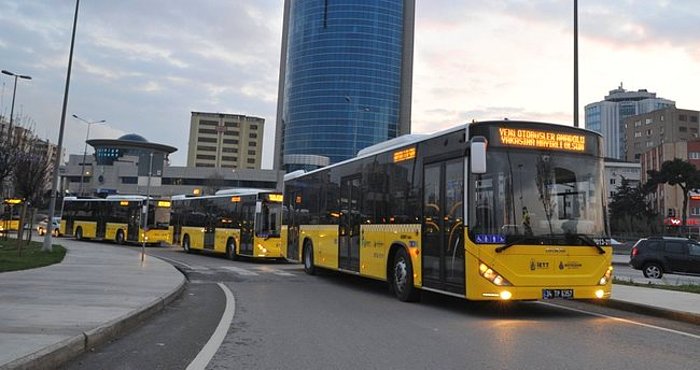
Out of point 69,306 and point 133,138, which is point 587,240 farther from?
point 133,138

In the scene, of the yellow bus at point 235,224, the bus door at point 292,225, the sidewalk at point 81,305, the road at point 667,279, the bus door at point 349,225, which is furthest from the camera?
the yellow bus at point 235,224

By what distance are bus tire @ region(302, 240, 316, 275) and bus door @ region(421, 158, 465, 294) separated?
7.53 meters

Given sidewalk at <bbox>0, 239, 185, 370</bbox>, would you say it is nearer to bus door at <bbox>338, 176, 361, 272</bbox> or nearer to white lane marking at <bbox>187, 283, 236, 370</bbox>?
white lane marking at <bbox>187, 283, 236, 370</bbox>

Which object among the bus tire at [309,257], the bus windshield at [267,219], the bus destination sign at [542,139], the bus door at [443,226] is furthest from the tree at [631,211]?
the bus door at [443,226]

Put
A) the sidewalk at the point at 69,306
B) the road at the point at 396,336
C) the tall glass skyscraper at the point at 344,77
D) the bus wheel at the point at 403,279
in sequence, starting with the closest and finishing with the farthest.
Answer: the sidewalk at the point at 69,306
the road at the point at 396,336
the bus wheel at the point at 403,279
the tall glass skyscraper at the point at 344,77

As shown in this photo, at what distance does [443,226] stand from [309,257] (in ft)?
27.9

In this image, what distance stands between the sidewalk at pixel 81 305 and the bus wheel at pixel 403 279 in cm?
397

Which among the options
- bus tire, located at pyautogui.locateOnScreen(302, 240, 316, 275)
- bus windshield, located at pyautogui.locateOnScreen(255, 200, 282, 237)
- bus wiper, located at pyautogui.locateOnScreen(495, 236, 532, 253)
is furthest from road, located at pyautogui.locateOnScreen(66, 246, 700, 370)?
bus windshield, located at pyautogui.locateOnScreen(255, 200, 282, 237)

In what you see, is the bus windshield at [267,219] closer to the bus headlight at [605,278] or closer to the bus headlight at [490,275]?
the bus headlight at [490,275]

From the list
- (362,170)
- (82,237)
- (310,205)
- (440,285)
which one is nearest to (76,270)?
(310,205)

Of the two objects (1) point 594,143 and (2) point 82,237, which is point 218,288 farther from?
(2) point 82,237

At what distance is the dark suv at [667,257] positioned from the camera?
2270 centimetres

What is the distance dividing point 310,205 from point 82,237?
3069cm

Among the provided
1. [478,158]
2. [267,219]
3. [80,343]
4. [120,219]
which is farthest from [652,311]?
[120,219]
